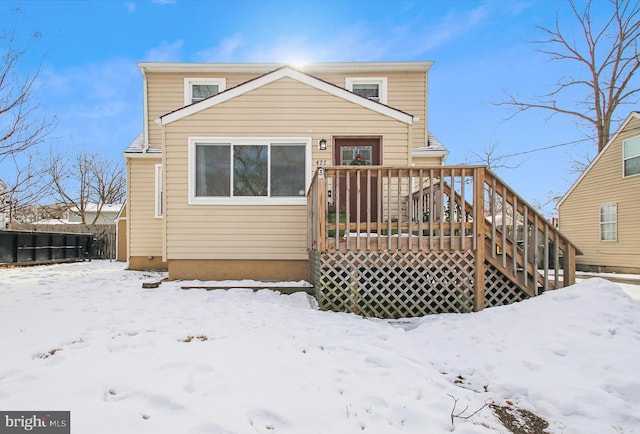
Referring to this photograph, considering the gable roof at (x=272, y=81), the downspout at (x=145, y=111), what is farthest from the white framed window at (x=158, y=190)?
the gable roof at (x=272, y=81)

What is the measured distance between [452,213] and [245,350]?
10.8 feet

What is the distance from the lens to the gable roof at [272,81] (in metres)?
6.50

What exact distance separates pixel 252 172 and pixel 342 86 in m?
4.54

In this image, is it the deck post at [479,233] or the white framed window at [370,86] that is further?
the white framed window at [370,86]

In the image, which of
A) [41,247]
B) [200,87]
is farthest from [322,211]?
[41,247]

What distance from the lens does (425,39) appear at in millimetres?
13523

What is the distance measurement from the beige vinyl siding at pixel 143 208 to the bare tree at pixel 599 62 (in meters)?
17.7

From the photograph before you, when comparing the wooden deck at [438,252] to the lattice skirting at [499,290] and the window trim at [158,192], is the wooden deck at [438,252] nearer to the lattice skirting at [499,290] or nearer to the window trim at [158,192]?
the lattice skirting at [499,290]

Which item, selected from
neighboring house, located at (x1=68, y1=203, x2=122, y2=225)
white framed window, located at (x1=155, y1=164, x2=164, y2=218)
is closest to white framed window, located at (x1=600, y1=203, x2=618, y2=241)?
white framed window, located at (x1=155, y1=164, x2=164, y2=218)

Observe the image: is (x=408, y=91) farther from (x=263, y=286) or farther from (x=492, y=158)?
(x=492, y=158)

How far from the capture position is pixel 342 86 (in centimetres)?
946

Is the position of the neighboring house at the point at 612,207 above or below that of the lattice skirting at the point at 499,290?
above

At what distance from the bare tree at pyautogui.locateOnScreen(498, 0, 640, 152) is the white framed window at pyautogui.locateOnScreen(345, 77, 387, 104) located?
449 inches

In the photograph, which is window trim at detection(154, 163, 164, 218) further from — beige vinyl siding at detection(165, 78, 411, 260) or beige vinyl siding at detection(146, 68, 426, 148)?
beige vinyl siding at detection(165, 78, 411, 260)
